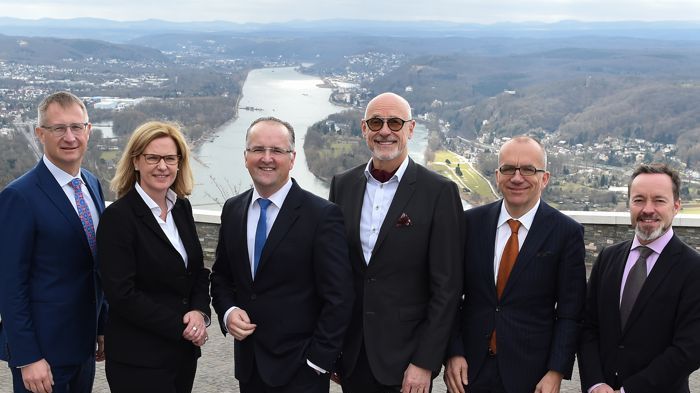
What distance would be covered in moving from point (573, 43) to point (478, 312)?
16205 centimetres

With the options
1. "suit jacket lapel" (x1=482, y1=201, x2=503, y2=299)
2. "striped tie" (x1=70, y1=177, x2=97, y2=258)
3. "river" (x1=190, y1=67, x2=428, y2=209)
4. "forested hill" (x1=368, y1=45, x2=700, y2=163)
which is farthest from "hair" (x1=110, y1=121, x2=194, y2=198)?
"forested hill" (x1=368, y1=45, x2=700, y2=163)

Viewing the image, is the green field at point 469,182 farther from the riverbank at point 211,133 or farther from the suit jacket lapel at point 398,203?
the riverbank at point 211,133

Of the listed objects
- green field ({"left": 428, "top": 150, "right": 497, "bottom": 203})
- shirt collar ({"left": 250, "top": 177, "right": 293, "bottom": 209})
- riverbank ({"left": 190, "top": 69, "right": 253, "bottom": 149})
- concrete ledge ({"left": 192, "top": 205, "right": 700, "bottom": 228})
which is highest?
shirt collar ({"left": 250, "top": 177, "right": 293, "bottom": 209})

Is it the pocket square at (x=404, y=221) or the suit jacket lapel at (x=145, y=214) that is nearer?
the suit jacket lapel at (x=145, y=214)

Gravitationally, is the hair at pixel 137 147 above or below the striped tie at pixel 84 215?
above

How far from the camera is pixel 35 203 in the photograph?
2.65 metres

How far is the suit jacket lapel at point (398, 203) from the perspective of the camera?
8.96 ft

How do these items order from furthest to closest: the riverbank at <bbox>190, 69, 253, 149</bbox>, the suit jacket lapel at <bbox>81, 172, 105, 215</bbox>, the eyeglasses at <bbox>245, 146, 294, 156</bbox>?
1. the riverbank at <bbox>190, 69, 253, 149</bbox>
2. the suit jacket lapel at <bbox>81, 172, 105, 215</bbox>
3. the eyeglasses at <bbox>245, 146, 294, 156</bbox>

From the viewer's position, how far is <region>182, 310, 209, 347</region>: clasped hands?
2.66m

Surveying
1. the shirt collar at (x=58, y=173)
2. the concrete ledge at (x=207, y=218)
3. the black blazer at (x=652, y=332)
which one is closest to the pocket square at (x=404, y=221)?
the black blazer at (x=652, y=332)

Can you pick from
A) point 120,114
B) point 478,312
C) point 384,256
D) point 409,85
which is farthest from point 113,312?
point 409,85

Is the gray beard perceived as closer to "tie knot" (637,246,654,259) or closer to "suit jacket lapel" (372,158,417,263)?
"tie knot" (637,246,654,259)

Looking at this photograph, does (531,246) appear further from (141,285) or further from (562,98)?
(562,98)

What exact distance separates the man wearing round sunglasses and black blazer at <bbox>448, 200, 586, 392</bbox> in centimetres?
16
